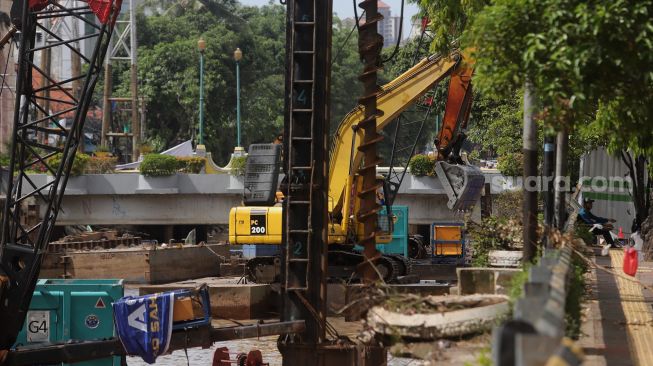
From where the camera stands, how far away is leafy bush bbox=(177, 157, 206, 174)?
53.1 m

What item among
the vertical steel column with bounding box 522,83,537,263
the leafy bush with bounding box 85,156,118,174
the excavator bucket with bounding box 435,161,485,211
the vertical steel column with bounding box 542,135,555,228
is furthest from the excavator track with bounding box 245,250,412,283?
the leafy bush with bounding box 85,156,118,174

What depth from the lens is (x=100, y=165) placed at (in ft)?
174

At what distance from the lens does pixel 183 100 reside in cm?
8575

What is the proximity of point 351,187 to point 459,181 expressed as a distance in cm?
668

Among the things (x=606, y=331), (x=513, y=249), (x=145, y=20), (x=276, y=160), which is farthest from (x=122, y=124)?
(x=606, y=331)

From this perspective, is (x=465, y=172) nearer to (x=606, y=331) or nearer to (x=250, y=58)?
(x=606, y=331)

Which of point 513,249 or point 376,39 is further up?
point 376,39

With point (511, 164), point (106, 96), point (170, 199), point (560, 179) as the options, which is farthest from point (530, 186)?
point (106, 96)

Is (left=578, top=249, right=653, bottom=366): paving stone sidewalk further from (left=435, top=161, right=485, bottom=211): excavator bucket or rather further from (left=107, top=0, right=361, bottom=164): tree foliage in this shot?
(left=107, top=0, right=361, bottom=164): tree foliage

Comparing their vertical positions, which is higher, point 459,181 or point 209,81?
point 209,81

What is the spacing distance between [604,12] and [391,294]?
320 centimetres

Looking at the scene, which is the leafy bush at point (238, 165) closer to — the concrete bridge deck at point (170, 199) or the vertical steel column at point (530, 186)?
the concrete bridge deck at point (170, 199)

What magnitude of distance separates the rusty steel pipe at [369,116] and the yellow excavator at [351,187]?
274 inches

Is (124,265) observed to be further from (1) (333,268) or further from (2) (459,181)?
(2) (459,181)
